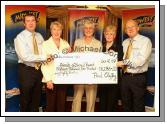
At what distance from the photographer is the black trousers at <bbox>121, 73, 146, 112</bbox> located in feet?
9.14

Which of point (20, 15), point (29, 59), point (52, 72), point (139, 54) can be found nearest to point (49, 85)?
point (52, 72)

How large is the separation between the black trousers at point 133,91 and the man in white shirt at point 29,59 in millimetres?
711

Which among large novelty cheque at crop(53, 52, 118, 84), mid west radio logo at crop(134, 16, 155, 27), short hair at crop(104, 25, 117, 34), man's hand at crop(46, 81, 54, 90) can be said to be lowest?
man's hand at crop(46, 81, 54, 90)

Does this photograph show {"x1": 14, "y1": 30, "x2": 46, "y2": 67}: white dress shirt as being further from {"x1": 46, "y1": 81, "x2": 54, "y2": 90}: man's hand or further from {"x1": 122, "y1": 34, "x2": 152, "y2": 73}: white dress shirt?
{"x1": 122, "y1": 34, "x2": 152, "y2": 73}: white dress shirt

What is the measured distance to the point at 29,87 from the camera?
9.12 ft

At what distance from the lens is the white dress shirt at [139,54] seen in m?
2.77

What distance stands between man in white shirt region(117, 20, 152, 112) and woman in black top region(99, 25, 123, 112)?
5 centimetres

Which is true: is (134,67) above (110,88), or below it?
above

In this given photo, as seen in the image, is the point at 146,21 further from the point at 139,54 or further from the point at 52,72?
the point at 52,72

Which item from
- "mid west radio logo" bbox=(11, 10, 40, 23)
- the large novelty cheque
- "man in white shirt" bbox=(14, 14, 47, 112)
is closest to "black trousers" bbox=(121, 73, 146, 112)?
the large novelty cheque

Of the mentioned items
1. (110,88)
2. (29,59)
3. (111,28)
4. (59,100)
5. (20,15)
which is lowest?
(59,100)

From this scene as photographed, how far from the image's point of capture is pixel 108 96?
2822 millimetres

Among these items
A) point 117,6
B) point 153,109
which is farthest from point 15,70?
point 153,109

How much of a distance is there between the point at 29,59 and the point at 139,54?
0.92 m
